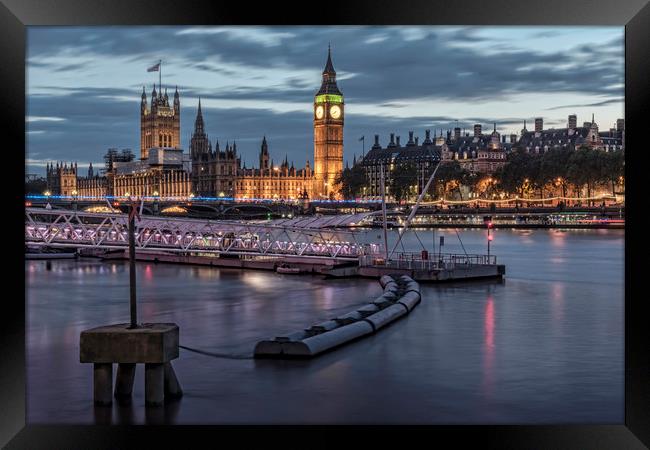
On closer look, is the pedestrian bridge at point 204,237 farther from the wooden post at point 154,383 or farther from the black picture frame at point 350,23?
the black picture frame at point 350,23

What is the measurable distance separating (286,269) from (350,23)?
85.9 feet

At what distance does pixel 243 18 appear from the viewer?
28.6ft

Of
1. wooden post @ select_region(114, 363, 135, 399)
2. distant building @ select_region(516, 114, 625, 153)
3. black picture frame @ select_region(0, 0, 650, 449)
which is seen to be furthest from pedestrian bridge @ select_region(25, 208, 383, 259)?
distant building @ select_region(516, 114, 625, 153)

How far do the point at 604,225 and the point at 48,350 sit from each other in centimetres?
7745

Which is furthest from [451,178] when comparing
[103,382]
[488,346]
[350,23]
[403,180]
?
[350,23]

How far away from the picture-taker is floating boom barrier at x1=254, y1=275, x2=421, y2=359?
15109 millimetres

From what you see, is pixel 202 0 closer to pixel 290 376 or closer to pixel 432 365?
pixel 290 376

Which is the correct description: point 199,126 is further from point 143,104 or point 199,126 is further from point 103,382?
point 103,382

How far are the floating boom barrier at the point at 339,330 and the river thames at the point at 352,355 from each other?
242 millimetres

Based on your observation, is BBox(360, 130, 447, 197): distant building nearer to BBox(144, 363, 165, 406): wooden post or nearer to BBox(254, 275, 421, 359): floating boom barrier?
BBox(254, 275, 421, 359): floating boom barrier

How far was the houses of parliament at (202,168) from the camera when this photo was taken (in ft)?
443

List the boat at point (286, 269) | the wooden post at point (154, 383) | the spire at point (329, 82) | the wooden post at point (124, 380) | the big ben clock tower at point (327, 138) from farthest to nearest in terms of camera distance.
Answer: the spire at point (329, 82) → the big ben clock tower at point (327, 138) → the boat at point (286, 269) → the wooden post at point (124, 380) → the wooden post at point (154, 383)

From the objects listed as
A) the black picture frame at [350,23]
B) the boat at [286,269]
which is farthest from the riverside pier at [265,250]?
the black picture frame at [350,23]
